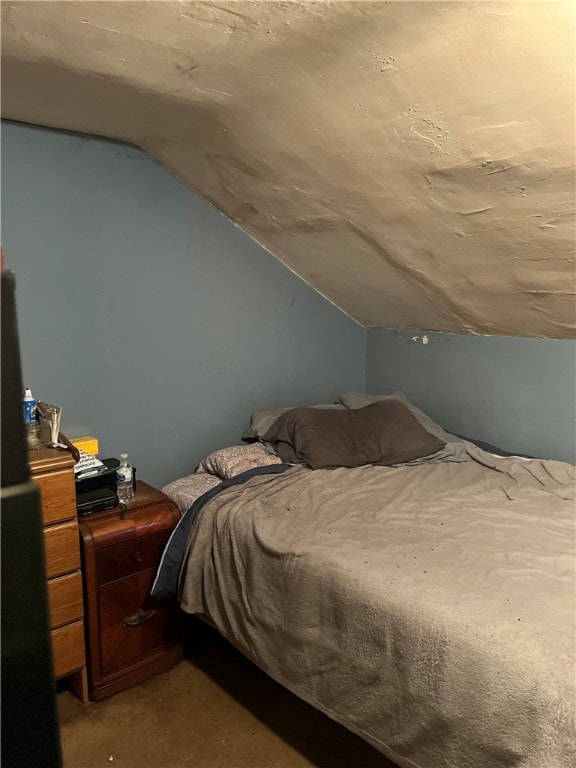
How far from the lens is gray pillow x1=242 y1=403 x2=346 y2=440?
2.73 meters

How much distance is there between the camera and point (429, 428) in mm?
2824

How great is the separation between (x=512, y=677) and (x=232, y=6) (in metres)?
1.64

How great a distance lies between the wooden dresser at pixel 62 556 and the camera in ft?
5.82

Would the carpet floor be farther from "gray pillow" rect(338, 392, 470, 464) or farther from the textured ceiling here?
the textured ceiling

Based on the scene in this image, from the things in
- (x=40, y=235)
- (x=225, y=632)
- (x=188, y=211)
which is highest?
(x=188, y=211)

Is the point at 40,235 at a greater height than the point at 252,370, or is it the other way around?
the point at 40,235

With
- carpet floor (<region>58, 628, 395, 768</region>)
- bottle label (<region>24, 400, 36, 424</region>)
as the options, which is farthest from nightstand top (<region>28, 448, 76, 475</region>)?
carpet floor (<region>58, 628, 395, 768</region>)

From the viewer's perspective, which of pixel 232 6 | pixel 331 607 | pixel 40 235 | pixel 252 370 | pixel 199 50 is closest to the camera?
pixel 232 6

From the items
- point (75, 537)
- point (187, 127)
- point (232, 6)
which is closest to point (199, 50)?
point (232, 6)

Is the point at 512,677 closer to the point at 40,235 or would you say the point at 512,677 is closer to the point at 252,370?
the point at 252,370

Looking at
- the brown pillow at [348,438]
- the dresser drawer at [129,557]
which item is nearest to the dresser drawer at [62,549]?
the dresser drawer at [129,557]

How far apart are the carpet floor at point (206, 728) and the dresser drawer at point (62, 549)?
0.55 meters

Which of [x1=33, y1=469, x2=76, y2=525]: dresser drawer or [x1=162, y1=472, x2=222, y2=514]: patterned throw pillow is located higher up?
[x1=33, y1=469, x2=76, y2=525]: dresser drawer

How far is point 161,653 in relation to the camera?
219 cm
